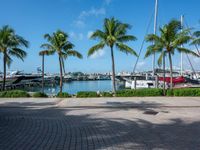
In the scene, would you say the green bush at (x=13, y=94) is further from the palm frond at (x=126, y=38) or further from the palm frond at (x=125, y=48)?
the palm frond at (x=126, y=38)

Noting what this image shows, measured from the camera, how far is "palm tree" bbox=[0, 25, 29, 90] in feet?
94.4

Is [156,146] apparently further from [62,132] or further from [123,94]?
[123,94]

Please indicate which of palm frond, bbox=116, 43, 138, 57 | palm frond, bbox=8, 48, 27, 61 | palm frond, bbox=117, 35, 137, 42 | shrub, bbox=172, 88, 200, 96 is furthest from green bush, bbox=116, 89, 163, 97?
palm frond, bbox=8, 48, 27, 61

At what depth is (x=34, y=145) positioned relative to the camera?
823 centimetres

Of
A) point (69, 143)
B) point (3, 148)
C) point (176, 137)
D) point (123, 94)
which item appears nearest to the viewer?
point (3, 148)

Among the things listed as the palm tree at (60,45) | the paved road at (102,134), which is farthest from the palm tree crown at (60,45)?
the paved road at (102,134)

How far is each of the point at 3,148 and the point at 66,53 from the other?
23.8 metres

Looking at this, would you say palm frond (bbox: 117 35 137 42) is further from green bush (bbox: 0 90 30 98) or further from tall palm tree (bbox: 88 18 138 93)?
green bush (bbox: 0 90 30 98)

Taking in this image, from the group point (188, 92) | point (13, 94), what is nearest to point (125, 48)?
point (188, 92)

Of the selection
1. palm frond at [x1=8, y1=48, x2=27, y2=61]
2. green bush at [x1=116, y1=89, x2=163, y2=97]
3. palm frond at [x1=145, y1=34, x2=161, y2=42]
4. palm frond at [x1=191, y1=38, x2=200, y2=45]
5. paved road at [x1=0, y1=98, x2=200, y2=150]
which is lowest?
paved road at [x1=0, y1=98, x2=200, y2=150]

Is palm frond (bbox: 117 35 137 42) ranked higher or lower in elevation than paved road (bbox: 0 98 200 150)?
higher

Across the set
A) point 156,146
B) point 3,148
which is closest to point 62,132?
point 3,148

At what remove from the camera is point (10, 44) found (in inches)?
1154

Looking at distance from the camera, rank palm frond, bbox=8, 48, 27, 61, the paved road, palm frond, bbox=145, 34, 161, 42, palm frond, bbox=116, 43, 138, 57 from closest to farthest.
Result: the paved road, palm frond, bbox=145, 34, 161, 42, palm frond, bbox=116, 43, 138, 57, palm frond, bbox=8, 48, 27, 61
